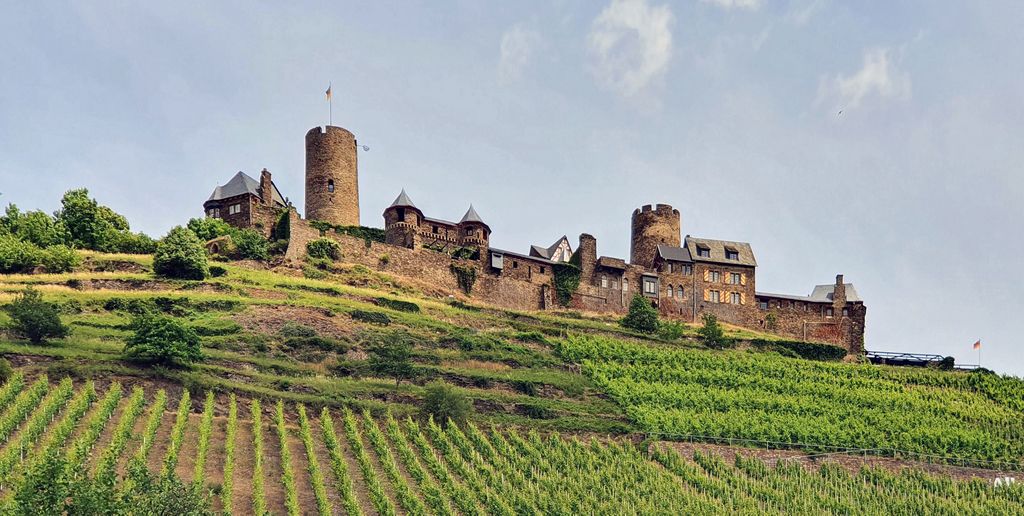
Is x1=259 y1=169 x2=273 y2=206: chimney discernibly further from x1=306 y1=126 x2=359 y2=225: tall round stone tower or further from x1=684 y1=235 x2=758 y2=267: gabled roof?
x1=684 y1=235 x2=758 y2=267: gabled roof

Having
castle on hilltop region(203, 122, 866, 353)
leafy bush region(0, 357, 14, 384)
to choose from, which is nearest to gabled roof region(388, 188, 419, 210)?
castle on hilltop region(203, 122, 866, 353)

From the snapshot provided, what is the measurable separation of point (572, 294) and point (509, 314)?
10.2 meters

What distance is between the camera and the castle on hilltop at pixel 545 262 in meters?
62.2

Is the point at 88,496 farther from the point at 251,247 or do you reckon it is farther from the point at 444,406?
the point at 251,247

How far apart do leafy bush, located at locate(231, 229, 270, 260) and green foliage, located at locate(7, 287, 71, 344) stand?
17.6m

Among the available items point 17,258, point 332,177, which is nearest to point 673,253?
point 332,177

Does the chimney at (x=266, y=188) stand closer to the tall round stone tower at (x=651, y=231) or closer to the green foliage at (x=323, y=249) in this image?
the green foliage at (x=323, y=249)

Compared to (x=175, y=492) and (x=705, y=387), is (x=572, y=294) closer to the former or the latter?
(x=705, y=387)

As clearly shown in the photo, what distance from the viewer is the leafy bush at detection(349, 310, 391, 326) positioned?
1971 inches

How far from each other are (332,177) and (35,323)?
3141 cm

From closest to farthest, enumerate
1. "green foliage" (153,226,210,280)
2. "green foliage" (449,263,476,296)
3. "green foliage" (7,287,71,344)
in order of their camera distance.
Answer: "green foliage" (7,287,71,344), "green foliage" (153,226,210,280), "green foliage" (449,263,476,296)

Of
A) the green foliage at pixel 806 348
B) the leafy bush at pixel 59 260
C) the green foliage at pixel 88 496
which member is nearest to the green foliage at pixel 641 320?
the green foliage at pixel 806 348

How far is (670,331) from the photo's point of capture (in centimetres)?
6166

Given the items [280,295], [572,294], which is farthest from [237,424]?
[572,294]
